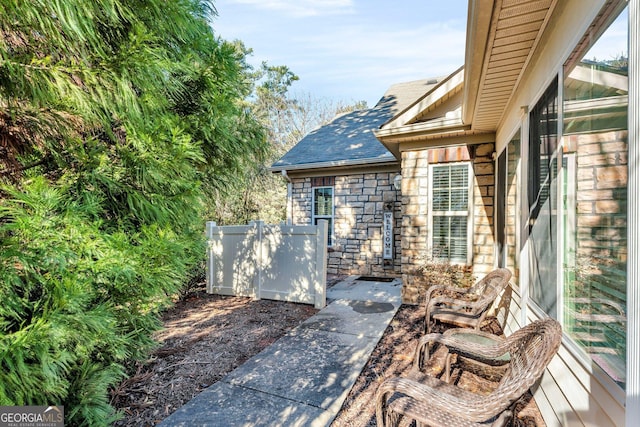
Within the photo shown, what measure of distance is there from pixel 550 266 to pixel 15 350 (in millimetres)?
3238

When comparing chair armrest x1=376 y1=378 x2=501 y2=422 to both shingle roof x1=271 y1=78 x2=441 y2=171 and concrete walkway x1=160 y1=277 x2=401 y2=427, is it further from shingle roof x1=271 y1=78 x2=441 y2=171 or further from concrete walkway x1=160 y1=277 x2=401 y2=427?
shingle roof x1=271 y1=78 x2=441 y2=171

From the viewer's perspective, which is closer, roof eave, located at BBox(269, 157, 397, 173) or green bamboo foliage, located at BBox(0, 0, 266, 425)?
green bamboo foliage, located at BBox(0, 0, 266, 425)

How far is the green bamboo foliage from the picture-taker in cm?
130

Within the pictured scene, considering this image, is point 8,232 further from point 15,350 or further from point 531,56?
point 531,56

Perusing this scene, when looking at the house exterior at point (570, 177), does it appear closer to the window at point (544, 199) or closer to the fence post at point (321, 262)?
the window at point (544, 199)

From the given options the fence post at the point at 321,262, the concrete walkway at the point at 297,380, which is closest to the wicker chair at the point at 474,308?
the concrete walkway at the point at 297,380

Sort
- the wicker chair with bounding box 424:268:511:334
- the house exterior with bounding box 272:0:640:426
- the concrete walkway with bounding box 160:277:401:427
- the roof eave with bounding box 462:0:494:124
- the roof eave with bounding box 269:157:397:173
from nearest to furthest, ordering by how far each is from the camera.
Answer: the house exterior with bounding box 272:0:640:426, the roof eave with bounding box 462:0:494:124, the concrete walkway with bounding box 160:277:401:427, the wicker chair with bounding box 424:268:511:334, the roof eave with bounding box 269:157:397:173

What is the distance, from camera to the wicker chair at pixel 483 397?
4.67 ft

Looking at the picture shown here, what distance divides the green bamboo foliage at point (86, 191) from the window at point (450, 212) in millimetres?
4145

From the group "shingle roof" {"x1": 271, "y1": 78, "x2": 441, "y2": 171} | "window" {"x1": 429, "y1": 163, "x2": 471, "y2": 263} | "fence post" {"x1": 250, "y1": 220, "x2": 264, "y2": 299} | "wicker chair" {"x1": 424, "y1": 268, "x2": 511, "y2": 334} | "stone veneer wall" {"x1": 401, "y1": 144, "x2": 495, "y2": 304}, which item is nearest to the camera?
A: "wicker chair" {"x1": 424, "y1": 268, "x2": 511, "y2": 334}

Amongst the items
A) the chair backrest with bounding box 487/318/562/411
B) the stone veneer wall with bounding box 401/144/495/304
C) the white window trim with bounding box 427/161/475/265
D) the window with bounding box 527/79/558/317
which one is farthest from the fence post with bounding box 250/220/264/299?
the chair backrest with bounding box 487/318/562/411

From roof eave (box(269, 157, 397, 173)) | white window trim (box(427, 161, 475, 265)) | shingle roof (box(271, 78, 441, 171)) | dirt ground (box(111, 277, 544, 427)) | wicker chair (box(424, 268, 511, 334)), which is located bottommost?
dirt ground (box(111, 277, 544, 427))

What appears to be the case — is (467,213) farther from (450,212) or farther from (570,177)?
(570,177)

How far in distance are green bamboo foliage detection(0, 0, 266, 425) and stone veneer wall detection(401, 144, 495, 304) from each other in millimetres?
3950
